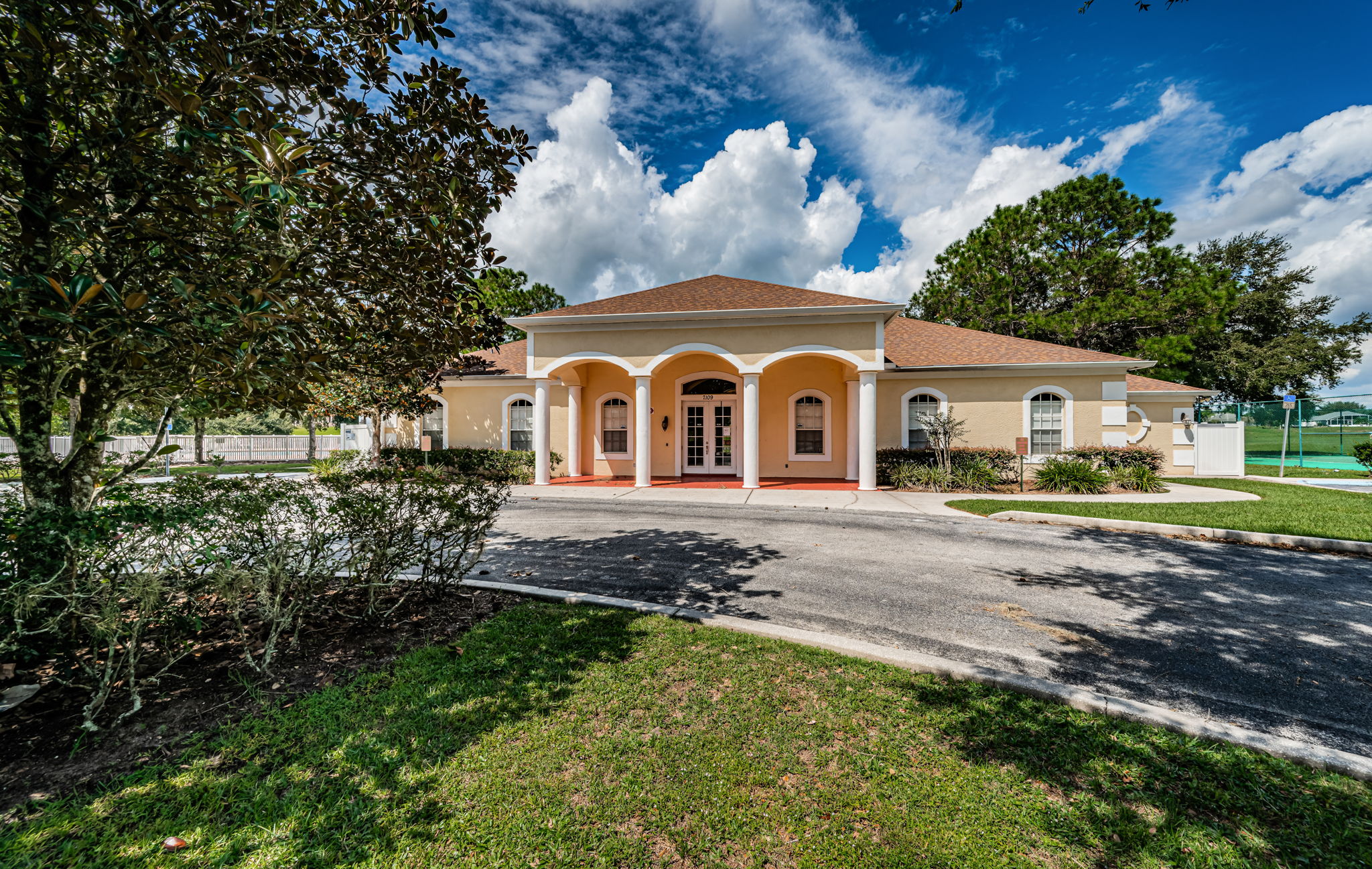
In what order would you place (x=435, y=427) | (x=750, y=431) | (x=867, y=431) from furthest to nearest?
(x=435, y=427) < (x=750, y=431) < (x=867, y=431)

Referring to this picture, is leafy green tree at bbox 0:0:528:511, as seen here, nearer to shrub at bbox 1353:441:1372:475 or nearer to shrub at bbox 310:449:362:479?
shrub at bbox 310:449:362:479

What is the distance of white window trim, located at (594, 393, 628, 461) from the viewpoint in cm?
1628

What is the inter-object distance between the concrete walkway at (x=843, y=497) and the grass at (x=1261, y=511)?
51 centimetres

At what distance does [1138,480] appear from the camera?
12.5m

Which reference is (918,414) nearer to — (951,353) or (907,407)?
(907,407)

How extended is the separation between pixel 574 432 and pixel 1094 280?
25007 mm

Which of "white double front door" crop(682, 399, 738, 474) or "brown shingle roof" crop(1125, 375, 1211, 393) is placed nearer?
"white double front door" crop(682, 399, 738, 474)

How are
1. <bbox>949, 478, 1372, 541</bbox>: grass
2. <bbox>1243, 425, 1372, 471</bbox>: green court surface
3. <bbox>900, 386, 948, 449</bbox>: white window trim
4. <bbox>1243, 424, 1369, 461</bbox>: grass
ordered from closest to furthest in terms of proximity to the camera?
<bbox>949, 478, 1372, 541</bbox>: grass, <bbox>900, 386, 948, 449</bbox>: white window trim, <bbox>1243, 425, 1372, 471</bbox>: green court surface, <bbox>1243, 424, 1369, 461</bbox>: grass

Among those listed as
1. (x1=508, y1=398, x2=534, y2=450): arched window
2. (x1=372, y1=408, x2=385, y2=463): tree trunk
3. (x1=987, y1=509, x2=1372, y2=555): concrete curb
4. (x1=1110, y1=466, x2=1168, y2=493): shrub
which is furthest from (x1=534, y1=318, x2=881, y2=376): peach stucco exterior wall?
(x1=1110, y1=466, x2=1168, y2=493): shrub

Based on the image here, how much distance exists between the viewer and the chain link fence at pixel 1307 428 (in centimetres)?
1975

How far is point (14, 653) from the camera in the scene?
115 inches

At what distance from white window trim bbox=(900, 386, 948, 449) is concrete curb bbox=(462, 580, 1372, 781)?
479 inches

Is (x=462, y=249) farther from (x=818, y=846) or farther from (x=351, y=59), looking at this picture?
(x=818, y=846)

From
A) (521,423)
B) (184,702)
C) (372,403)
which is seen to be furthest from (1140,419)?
(372,403)
